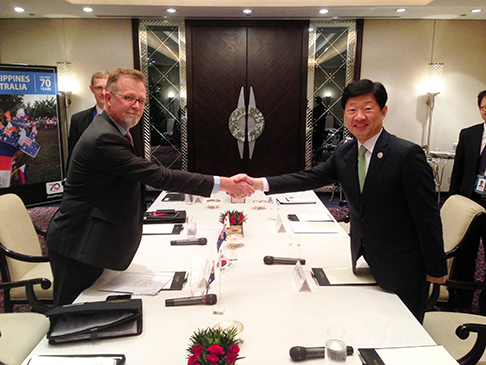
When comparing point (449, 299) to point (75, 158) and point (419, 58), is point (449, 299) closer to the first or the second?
point (75, 158)

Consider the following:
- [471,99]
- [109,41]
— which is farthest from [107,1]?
[471,99]

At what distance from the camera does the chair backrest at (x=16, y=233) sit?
2229 mm

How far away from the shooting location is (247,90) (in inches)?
243

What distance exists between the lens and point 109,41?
6.10m

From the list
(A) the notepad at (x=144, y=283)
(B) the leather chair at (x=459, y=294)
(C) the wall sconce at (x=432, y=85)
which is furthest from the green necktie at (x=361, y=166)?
(C) the wall sconce at (x=432, y=85)

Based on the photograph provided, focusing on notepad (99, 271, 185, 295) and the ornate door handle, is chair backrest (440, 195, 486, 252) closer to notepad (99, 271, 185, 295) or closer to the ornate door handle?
notepad (99, 271, 185, 295)

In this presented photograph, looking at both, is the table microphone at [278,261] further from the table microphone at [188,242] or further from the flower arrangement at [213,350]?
the flower arrangement at [213,350]

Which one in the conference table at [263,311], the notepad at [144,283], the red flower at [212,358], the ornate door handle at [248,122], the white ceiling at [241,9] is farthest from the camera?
the ornate door handle at [248,122]

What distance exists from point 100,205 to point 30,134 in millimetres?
4584

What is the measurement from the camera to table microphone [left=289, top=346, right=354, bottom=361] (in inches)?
46.1

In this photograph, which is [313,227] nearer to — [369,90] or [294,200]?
[294,200]

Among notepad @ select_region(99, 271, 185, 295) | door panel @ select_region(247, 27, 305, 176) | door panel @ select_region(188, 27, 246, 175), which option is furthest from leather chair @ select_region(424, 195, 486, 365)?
door panel @ select_region(188, 27, 246, 175)

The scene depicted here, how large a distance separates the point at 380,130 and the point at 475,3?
4.47 meters

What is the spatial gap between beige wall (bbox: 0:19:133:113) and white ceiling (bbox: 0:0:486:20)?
0.22m
